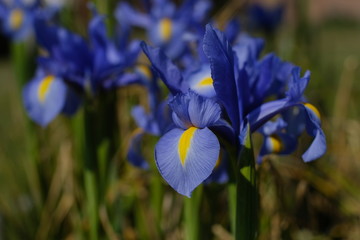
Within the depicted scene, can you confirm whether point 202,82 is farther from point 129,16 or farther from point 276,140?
point 129,16

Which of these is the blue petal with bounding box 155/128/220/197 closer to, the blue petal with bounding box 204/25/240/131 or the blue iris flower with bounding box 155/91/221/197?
the blue iris flower with bounding box 155/91/221/197

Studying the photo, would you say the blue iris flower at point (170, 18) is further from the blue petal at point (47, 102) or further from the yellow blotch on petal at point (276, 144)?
the yellow blotch on petal at point (276, 144)

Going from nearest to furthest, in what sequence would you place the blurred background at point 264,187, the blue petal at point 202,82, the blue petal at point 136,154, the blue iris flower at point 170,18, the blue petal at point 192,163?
1. the blue petal at point 192,163
2. the blue petal at point 202,82
3. the blue petal at point 136,154
4. the blurred background at point 264,187
5. the blue iris flower at point 170,18

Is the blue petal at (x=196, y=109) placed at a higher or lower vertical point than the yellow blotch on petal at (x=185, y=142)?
higher

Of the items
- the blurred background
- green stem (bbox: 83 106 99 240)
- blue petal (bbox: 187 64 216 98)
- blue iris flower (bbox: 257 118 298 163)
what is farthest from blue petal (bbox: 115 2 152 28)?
blue iris flower (bbox: 257 118 298 163)

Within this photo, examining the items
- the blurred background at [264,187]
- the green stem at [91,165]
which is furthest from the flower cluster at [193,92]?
the blurred background at [264,187]

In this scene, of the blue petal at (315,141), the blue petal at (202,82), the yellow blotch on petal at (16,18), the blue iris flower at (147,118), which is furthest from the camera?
the yellow blotch on petal at (16,18)

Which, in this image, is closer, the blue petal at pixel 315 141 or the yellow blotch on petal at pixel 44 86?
the blue petal at pixel 315 141

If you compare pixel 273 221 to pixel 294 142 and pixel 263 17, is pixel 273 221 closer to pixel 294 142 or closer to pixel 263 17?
pixel 294 142
